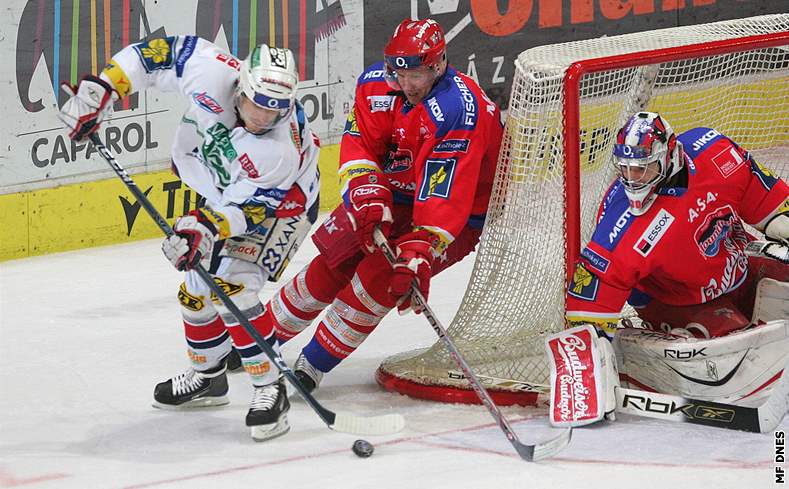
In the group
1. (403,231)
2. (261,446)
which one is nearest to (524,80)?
(403,231)

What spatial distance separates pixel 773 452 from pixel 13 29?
3.38m

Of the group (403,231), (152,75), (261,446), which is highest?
(152,75)

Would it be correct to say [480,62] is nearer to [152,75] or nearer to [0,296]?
[0,296]

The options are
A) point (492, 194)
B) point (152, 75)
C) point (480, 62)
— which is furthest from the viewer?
point (480, 62)

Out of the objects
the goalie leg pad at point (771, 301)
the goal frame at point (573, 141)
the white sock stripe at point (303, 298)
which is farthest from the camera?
the white sock stripe at point (303, 298)

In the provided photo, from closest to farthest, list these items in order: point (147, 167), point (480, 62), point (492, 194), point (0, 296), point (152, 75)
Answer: point (152, 75) < point (492, 194) < point (0, 296) < point (147, 167) < point (480, 62)

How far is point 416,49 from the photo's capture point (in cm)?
406

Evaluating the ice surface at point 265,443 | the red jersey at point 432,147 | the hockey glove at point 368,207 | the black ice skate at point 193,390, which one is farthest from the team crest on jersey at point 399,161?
the black ice skate at point 193,390

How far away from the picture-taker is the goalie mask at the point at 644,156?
383cm

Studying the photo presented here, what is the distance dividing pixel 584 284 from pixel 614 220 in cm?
19

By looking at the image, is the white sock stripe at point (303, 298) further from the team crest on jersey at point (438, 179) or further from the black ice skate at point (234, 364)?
the team crest on jersey at point (438, 179)

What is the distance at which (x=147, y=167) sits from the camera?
239 inches

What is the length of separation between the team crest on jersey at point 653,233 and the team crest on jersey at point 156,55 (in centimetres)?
138

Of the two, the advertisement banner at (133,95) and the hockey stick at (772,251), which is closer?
the hockey stick at (772,251)
